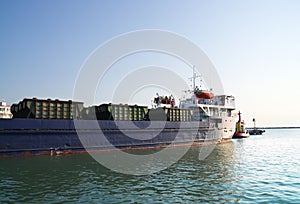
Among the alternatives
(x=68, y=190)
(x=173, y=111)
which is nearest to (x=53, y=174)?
(x=68, y=190)

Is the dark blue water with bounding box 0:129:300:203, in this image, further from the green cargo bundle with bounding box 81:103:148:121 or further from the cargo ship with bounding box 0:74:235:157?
the green cargo bundle with bounding box 81:103:148:121

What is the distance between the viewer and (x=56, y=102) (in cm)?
2783

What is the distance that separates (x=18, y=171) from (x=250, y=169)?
17461 millimetres

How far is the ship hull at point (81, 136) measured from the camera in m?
23.5

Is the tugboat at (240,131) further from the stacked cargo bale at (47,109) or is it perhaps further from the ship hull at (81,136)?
the stacked cargo bale at (47,109)

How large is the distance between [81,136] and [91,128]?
1481 millimetres

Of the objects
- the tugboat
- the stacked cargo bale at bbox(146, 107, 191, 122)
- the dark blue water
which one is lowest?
the dark blue water

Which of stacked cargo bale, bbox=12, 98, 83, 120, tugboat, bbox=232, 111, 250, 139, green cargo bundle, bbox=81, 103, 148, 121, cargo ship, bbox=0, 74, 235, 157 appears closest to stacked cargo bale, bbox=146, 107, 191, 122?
cargo ship, bbox=0, 74, 235, 157

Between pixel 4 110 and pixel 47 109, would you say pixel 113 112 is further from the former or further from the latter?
pixel 4 110

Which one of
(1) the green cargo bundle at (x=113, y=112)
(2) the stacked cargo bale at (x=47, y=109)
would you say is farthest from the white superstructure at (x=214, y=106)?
(2) the stacked cargo bale at (x=47, y=109)

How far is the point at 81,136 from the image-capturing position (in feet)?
89.5

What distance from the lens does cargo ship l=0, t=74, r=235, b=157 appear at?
24031mm

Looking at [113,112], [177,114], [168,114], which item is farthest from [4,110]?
[177,114]

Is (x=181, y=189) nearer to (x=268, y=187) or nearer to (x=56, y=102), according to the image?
(x=268, y=187)
